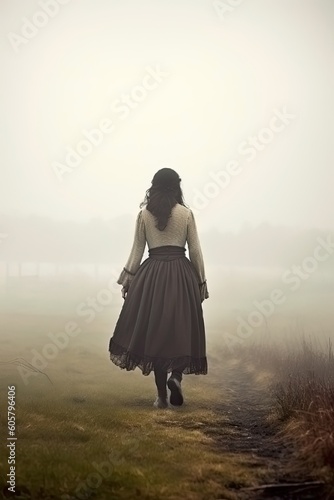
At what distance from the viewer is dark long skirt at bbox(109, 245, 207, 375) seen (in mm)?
6293

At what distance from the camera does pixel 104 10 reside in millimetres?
154250

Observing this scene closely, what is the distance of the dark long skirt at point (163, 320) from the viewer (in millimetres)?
6293

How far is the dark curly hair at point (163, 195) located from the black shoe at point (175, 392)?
6.22 ft

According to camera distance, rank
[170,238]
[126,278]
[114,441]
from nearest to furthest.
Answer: [114,441] → [170,238] → [126,278]

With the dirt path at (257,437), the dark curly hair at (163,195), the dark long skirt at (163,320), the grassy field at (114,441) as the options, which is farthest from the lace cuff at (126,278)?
the dirt path at (257,437)

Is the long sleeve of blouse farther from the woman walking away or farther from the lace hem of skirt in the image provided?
the lace hem of skirt

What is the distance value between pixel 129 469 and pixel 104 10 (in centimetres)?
16800

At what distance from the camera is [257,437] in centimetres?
522

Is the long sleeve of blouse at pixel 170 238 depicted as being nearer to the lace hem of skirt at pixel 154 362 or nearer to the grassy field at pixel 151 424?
the lace hem of skirt at pixel 154 362

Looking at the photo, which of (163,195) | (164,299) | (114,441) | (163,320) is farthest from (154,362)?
(163,195)

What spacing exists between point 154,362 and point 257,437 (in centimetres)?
160

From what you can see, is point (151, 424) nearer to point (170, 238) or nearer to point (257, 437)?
point (257, 437)

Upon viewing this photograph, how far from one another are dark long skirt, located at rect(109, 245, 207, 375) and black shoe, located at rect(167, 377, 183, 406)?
18 cm

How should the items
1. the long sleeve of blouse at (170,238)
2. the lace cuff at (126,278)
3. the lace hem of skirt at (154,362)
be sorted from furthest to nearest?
1. the lace cuff at (126,278)
2. the long sleeve of blouse at (170,238)
3. the lace hem of skirt at (154,362)
